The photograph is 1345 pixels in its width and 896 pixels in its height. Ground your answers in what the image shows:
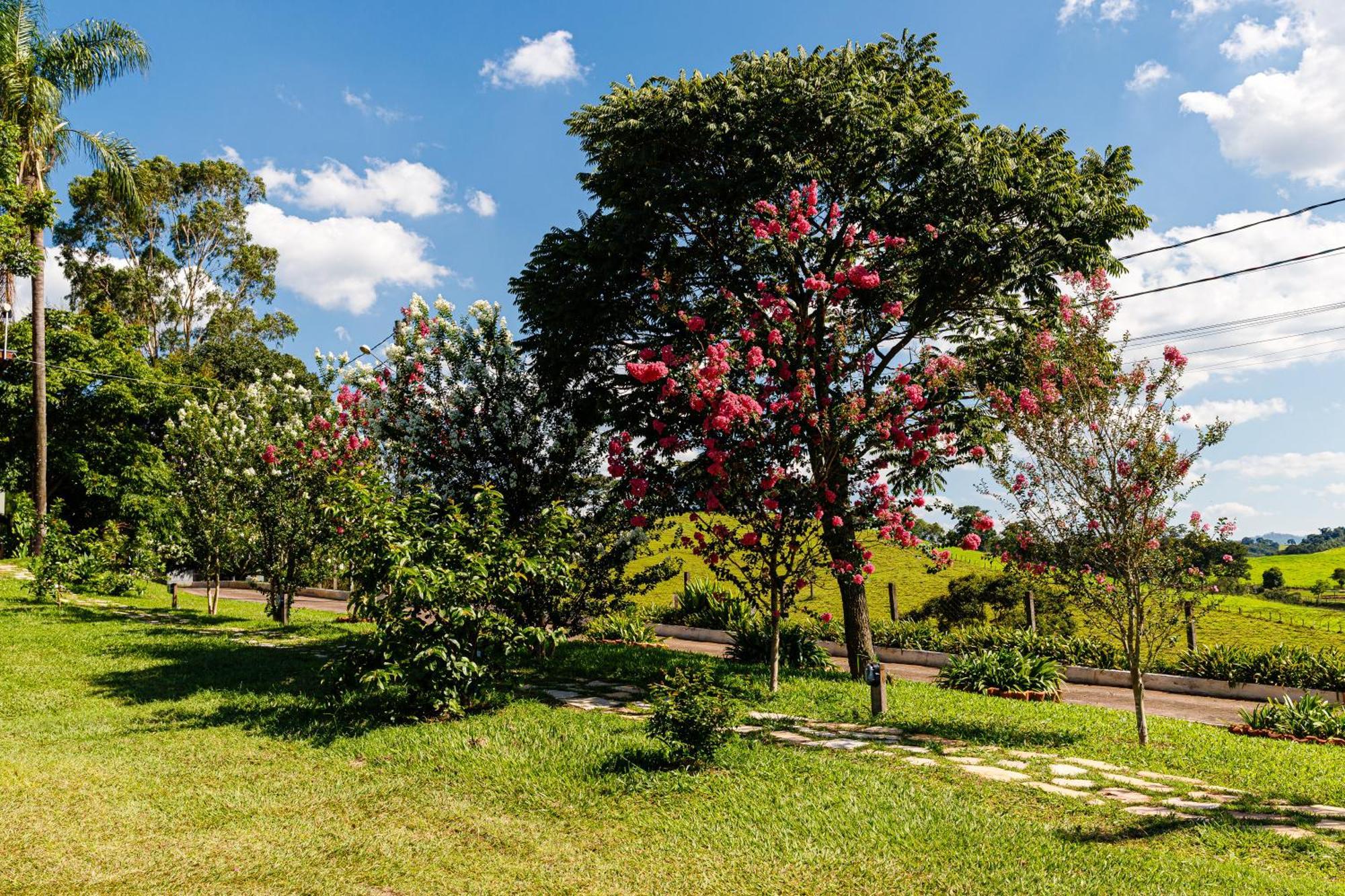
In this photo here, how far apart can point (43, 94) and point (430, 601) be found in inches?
760

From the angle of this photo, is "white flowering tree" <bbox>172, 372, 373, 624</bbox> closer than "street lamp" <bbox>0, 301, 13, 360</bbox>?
Yes

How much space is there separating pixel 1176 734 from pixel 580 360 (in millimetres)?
9408

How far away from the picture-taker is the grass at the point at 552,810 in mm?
4770

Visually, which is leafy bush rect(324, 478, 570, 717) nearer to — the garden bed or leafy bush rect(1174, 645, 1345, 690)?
the garden bed

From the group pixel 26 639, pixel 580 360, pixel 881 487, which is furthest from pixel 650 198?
pixel 26 639

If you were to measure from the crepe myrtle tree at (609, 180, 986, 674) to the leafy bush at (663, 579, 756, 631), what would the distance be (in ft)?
21.4

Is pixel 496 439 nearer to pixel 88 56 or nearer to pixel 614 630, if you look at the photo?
pixel 614 630

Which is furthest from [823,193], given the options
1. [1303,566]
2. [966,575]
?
[1303,566]

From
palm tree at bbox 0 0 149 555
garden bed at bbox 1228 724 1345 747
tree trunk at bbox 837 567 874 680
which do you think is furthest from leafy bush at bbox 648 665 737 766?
palm tree at bbox 0 0 149 555

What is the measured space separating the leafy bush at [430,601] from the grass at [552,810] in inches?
20.6

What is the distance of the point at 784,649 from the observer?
46.0 feet

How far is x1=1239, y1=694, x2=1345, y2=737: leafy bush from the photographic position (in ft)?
33.3

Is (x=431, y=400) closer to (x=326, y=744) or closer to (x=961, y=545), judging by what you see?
(x=326, y=744)

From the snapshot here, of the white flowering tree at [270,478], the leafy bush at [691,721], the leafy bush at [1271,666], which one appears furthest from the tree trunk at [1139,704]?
the white flowering tree at [270,478]
